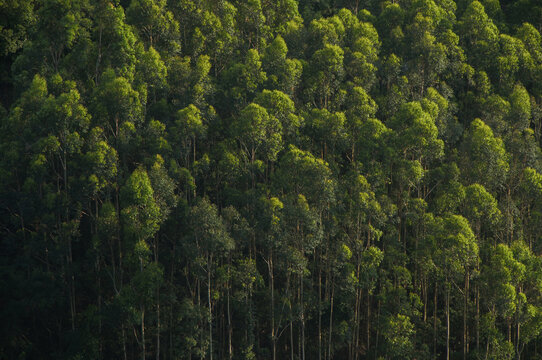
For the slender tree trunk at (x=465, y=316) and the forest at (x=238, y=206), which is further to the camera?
the slender tree trunk at (x=465, y=316)

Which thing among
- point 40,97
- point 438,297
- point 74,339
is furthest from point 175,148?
point 438,297

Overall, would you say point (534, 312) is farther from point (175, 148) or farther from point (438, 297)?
point (175, 148)

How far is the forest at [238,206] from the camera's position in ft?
108

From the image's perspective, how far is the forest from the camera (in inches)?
1291

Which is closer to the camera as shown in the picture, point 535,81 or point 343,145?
point 343,145

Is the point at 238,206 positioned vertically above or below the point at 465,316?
above

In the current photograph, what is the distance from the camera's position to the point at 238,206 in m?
35.7

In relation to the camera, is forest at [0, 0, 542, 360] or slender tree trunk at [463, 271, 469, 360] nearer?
forest at [0, 0, 542, 360]

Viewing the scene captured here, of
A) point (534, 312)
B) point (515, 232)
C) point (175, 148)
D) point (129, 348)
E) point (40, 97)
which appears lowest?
point (129, 348)

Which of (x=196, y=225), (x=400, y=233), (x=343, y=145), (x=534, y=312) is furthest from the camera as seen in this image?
(x=400, y=233)

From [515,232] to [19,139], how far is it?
2557 centimetres

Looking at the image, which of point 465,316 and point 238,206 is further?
point 238,206

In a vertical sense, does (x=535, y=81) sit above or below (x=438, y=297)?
above

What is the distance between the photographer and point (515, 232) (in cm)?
3775
